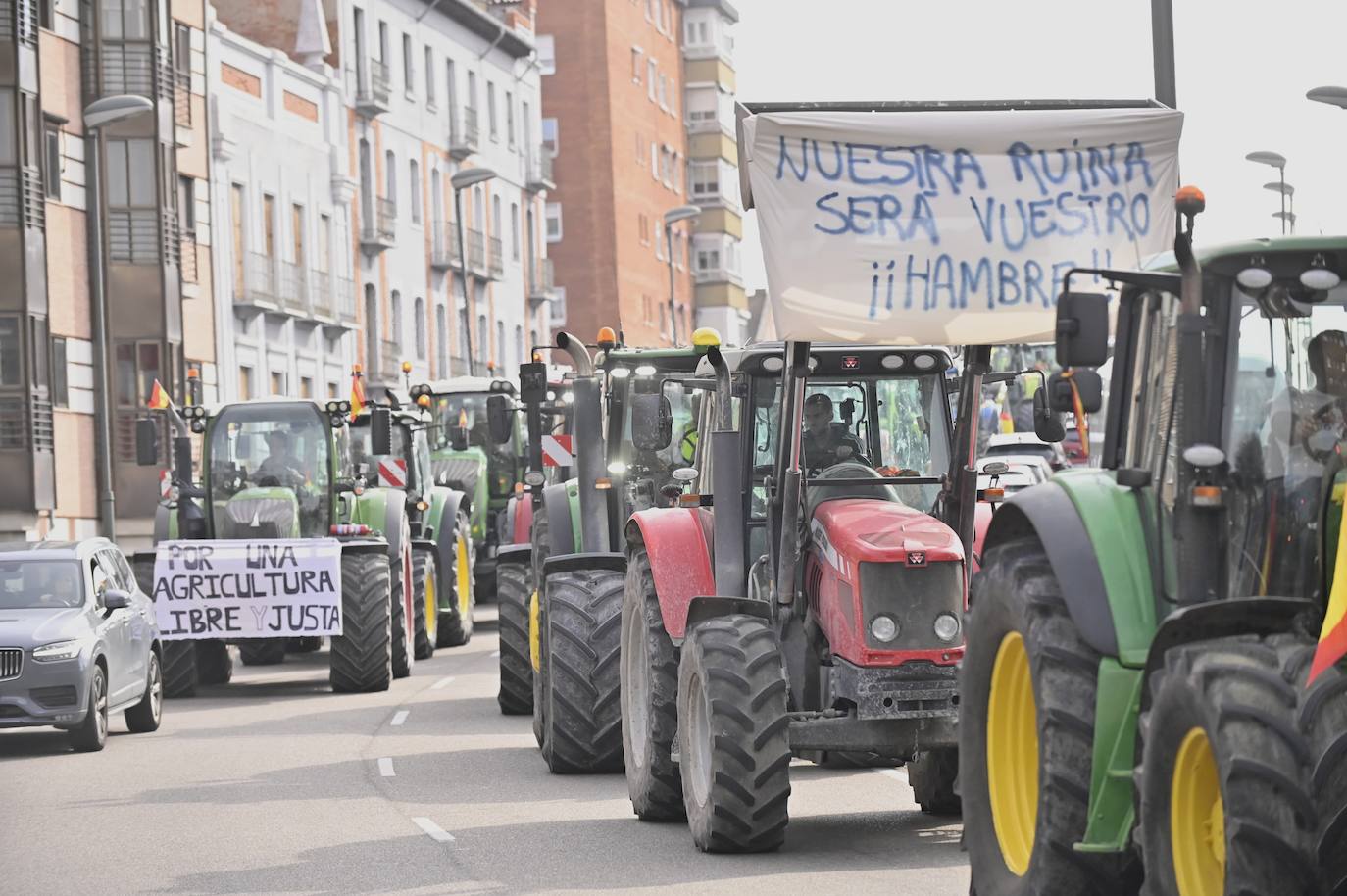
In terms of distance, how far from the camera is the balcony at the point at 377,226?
6769 cm

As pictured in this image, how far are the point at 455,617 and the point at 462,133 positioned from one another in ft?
149

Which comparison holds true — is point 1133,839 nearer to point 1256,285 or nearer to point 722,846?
point 1256,285

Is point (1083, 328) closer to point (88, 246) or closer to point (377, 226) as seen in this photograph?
point (88, 246)

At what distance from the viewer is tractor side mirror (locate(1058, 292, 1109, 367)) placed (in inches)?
340

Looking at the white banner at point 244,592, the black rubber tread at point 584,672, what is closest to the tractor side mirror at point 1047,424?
the black rubber tread at point 584,672

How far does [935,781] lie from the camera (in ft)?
47.7

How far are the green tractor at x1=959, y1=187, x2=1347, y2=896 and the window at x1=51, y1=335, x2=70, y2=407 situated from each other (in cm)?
4173

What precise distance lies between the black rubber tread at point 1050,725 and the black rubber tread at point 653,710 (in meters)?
4.63

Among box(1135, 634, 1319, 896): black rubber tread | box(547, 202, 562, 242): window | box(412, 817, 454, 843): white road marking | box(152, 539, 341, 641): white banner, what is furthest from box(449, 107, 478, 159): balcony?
box(1135, 634, 1319, 896): black rubber tread

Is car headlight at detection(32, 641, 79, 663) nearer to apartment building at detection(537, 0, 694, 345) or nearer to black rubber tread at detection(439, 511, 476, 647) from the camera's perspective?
black rubber tread at detection(439, 511, 476, 647)

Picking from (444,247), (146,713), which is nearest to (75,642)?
(146,713)

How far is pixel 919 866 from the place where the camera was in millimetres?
12727

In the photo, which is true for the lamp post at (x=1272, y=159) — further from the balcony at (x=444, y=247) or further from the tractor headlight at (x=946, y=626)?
the balcony at (x=444, y=247)

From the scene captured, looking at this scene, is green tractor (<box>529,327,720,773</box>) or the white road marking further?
green tractor (<box>529,327,720,773</box>)
